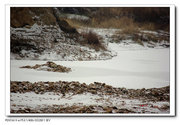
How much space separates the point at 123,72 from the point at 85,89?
0.82 meters

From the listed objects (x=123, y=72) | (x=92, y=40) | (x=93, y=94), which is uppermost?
(x=92, y=40)

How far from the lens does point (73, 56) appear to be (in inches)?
165

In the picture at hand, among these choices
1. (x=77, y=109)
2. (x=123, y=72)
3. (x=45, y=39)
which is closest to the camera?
(x=77, y=109)

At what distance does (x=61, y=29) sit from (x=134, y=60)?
1.70m

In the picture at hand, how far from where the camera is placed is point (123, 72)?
4000mm

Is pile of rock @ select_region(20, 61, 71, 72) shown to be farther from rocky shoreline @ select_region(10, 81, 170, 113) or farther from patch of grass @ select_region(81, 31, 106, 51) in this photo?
patch of grass @ select_region(81, 31, 106, 51)

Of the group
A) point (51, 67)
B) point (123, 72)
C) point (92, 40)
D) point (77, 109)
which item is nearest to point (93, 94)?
point (77, 109)

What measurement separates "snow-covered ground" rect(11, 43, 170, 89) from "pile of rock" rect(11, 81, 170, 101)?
0.08 meters

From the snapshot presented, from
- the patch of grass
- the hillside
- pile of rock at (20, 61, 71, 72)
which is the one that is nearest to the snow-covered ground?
pile of rock at (20, 61, 71, 72)

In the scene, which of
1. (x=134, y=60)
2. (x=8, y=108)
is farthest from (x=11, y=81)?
(x=134, y=60)

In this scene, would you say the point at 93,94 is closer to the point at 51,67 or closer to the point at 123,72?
the point at 123,72

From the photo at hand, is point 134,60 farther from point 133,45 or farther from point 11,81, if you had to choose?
point 11,81

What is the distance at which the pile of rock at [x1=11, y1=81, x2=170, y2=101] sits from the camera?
12.8 ft

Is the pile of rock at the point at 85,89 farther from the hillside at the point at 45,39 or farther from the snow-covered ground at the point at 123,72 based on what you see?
the hillside at the point at 45,39
